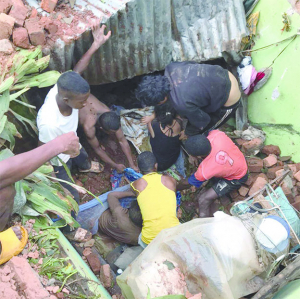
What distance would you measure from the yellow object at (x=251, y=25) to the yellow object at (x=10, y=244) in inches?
146

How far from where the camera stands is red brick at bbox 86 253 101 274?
337 centimetres

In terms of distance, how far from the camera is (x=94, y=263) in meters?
3.38

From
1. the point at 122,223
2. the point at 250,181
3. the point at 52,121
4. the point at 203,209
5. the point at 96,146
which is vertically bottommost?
the point at 203,209

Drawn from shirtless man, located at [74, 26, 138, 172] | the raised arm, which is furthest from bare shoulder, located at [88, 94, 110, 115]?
the raised arm

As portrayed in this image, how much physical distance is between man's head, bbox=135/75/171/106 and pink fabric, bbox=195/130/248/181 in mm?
749

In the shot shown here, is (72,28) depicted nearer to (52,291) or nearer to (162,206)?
(162,206)

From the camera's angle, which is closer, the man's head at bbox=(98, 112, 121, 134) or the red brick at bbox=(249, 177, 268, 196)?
the man's head at bbox=(98, 112, 121, 134)

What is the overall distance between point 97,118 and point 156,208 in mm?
1408

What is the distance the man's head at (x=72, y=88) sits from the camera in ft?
10.2

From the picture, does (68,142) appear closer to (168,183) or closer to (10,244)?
(10,244)

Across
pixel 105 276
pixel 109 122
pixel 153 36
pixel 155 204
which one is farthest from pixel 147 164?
pixel 153 36

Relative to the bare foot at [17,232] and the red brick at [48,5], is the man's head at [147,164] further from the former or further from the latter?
the red brick at [48,5]

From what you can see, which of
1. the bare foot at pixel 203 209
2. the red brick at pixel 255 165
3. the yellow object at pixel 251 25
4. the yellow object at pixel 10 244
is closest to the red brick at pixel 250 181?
the red brick at pixel 255 165

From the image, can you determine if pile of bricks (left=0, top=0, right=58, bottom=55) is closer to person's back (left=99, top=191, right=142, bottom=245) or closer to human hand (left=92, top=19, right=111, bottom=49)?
human hand (left=92, top=19, right=111, bottom=49)
